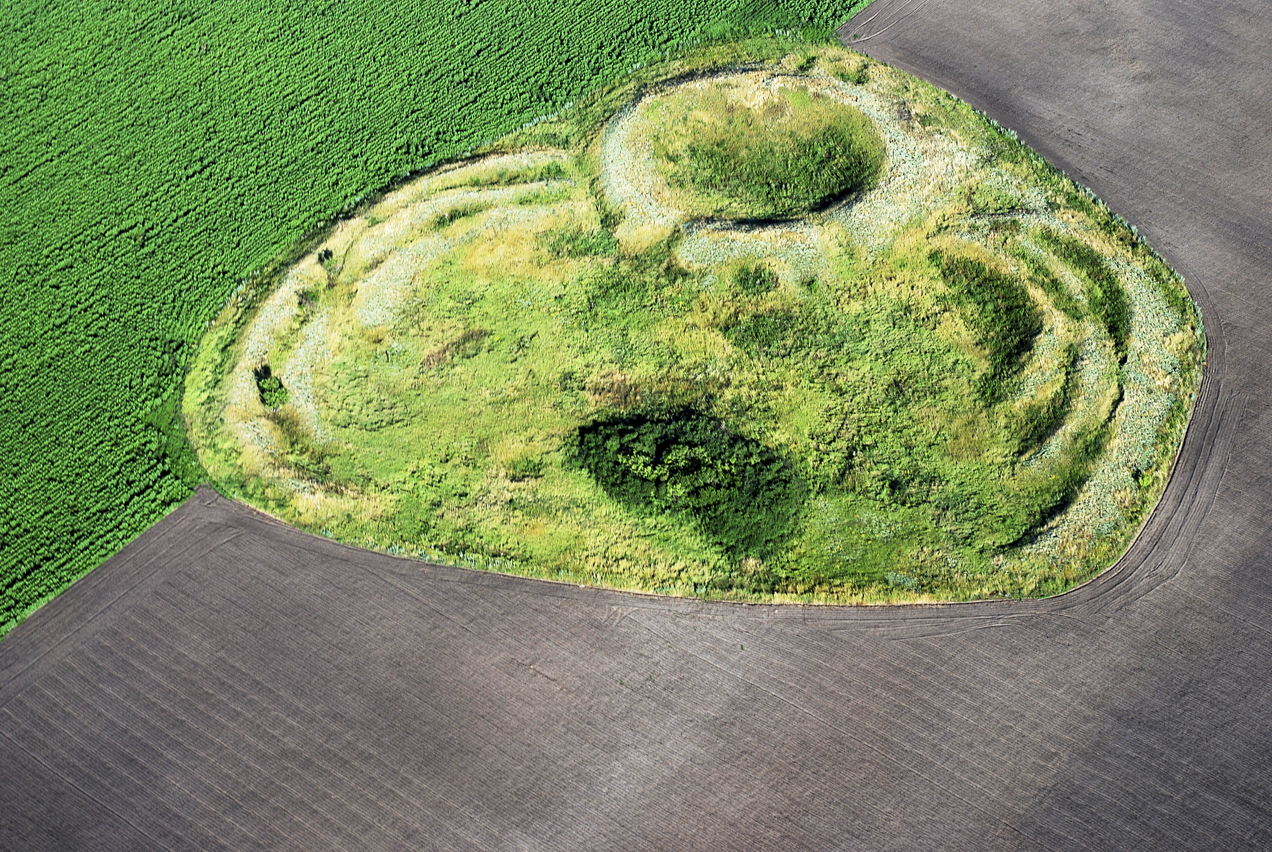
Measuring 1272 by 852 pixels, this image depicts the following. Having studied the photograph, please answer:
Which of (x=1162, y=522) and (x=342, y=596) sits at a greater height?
(x=342, y=596)

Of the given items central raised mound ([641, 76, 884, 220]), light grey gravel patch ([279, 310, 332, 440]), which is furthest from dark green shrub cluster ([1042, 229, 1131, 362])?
light grey gravel patch ([279, 310, 332, 440])

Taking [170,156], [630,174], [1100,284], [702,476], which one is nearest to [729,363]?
[702,476]

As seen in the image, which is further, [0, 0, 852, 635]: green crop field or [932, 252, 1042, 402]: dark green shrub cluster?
[932, 252, 1042, 402]: dark green shrub cluster

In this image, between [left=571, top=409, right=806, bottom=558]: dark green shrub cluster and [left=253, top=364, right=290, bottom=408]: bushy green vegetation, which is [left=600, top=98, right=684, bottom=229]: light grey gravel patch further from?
[left=253, top=364, right=290, bottom=408]: bushy green vegetation

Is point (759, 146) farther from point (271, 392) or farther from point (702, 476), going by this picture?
point (271, 392)

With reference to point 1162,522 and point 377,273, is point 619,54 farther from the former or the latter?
point 1162,522

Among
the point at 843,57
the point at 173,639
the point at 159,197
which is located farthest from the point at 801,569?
the point at 159,197
